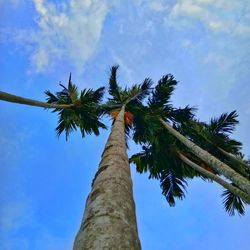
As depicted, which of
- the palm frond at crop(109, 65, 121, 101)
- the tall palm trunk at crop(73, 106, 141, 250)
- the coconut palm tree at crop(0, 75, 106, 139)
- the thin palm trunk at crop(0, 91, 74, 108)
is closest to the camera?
the tall palm trunk at crop(73, 106, 141, 250)

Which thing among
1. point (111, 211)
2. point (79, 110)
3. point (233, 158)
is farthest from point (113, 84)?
point (111, 211)

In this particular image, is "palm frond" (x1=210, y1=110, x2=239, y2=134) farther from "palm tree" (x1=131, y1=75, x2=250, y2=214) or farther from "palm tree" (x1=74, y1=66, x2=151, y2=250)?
"palm tree" (x1=74, y1=66, x2=151, y2=250)

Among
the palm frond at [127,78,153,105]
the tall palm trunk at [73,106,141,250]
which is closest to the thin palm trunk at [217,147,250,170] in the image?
the palm frond at [127,78,153,105]

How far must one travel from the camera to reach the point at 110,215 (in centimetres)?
284

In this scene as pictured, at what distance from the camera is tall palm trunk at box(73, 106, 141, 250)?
2412mm

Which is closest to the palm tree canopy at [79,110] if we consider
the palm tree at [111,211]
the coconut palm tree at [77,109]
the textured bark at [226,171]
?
the coconut palm tree at [77,109]

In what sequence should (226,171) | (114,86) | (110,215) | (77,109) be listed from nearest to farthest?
(110,215) < (226,171) < (77,109) < (114,86)

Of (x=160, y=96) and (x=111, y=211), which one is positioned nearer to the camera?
(x=111, y=211)

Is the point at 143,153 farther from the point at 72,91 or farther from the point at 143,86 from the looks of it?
the point at 72,91

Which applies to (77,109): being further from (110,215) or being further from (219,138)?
(110,215)

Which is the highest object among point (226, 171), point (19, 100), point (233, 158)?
point (233, 158)

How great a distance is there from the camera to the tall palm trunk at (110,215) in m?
2.41

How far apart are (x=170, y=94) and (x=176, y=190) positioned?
15.4 ft

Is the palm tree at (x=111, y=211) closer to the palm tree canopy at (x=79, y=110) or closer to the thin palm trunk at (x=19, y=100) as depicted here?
the thin palm trunk at (x=19, y=100)
